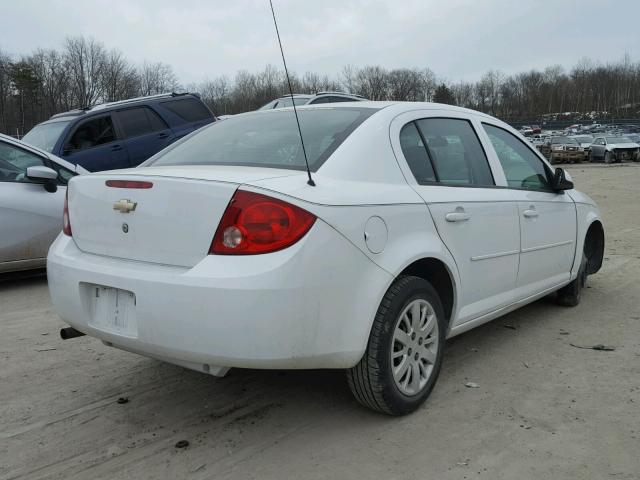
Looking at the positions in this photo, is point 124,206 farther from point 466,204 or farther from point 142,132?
point 142,132

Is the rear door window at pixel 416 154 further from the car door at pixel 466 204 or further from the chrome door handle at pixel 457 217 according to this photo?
the chrome door handle at pixel 457 217

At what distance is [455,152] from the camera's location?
3.61 metres

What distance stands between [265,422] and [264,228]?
3.58ft

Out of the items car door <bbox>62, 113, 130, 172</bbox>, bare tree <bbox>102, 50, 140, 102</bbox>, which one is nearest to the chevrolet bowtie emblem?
car door <bbox>62, 113, 130, 172</bbox>

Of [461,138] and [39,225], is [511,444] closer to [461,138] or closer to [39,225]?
[461,138]

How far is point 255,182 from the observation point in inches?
101

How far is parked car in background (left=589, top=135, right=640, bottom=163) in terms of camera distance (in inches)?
1300

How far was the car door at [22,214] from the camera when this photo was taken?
19.0 ft

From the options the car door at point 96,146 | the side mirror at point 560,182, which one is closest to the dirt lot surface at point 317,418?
the side mirror at point 560,182

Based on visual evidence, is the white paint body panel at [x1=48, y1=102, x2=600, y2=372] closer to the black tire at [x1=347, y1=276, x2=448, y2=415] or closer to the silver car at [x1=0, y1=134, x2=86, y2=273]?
the black tire at [x1=347, y1=276, x2=448, y2=415]

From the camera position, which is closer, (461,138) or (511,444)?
(511,444)

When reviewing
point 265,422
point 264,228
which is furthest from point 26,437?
point 264,228

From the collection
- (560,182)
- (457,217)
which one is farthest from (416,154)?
(560,182)

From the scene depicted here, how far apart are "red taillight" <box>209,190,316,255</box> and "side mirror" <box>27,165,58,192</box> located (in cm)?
407
